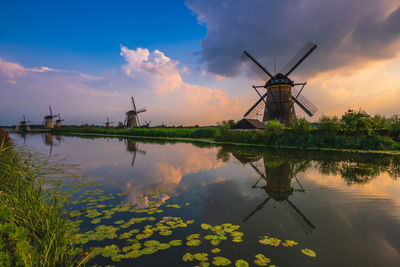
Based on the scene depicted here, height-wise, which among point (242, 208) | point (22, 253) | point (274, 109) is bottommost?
point (242, 208)

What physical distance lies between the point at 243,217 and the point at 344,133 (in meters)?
20.0

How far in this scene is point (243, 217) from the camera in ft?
16.3

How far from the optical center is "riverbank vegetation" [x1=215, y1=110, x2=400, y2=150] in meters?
17.6

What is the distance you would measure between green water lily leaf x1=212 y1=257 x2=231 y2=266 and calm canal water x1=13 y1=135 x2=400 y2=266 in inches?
0.7

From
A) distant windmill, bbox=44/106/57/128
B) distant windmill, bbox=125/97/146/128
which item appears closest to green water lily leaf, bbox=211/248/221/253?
distant windmill, bbox=125/97/146/128

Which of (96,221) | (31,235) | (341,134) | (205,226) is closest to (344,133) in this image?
(341,134)

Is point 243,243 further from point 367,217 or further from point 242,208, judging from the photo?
point 367,217

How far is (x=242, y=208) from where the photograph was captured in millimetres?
5547

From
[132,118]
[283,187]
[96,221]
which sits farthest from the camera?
[132,118]

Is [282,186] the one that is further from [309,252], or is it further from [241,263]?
[241,263]

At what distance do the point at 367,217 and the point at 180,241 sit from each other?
513 cm

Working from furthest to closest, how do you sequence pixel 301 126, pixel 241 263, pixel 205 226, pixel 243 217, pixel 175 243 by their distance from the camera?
pixel 301 126 < pixel 243 217 < pixel 205 226 < pixel 175 243 < pixel 241 263

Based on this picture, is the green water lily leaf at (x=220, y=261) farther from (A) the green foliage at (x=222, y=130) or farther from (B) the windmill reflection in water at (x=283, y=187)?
(A) the green foliage at (x=222, y=130)

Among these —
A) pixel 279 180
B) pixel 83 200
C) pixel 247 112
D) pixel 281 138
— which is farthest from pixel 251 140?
pixel 83 200
